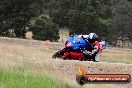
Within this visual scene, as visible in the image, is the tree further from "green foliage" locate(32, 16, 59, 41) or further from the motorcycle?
the motorcycle

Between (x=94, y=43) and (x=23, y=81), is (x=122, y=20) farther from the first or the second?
(x=23, y=81)

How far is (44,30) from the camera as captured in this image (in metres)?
56.5

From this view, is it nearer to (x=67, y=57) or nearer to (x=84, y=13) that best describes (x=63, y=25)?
(x=84, y=13)

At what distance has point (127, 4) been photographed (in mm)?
71250

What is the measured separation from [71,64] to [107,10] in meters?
59.9

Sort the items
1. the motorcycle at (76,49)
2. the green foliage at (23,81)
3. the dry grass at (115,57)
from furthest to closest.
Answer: the dry grass at (115,57) < the motorcycle at (76,49) < the green foliage at (23,81)

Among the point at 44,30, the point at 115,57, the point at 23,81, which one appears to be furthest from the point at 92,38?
the point at 44,30

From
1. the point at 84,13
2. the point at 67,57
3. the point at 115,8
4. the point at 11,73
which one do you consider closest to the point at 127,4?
the point at 115,8

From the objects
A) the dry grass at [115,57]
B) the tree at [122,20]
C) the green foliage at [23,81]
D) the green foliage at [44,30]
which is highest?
the green foliage at [23,81]

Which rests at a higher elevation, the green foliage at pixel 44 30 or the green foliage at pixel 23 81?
the green foliage at pixel 23 81

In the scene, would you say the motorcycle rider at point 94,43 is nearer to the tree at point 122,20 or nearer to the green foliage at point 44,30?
the green foliage at point 44,30

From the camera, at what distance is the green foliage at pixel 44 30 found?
56031 millimetres

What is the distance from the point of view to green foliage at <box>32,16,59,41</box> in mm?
56031

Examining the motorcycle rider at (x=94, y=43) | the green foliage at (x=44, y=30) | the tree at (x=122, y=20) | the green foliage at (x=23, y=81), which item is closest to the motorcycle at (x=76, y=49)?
the motorcycle rider at (x=94, y=43)
